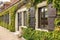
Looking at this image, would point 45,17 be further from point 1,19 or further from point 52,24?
point 1,19

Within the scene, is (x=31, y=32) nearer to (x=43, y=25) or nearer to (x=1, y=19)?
(x=43, y=25)

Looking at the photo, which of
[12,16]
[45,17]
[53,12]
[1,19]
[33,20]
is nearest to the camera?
[53,12]

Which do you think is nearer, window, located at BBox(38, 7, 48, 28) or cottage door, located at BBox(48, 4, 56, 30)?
cottage door, located at BBox(48, 4, 56, 30)

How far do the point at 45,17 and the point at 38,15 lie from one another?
3.40ft

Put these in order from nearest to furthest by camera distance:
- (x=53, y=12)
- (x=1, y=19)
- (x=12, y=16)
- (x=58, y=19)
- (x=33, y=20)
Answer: (x=58, y=19)
(x=53, y=12)
(x=33, y=20)
(x=12, y=16)
(x=1, y=19)

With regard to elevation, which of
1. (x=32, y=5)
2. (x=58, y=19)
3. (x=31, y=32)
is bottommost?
(x=31, y=32)

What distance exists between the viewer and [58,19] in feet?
28.4

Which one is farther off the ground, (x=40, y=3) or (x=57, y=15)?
(x=40, y=3)

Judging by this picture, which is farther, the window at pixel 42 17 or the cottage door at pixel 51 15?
the window at pixel 42 17

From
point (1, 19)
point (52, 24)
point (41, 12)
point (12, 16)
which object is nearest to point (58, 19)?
point (52, 24)

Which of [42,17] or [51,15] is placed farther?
[42,17]

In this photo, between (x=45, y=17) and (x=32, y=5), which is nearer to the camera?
(x=45, y=17)

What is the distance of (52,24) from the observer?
9.73 meters

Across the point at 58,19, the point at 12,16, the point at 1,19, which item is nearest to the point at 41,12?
the point at 58,19
